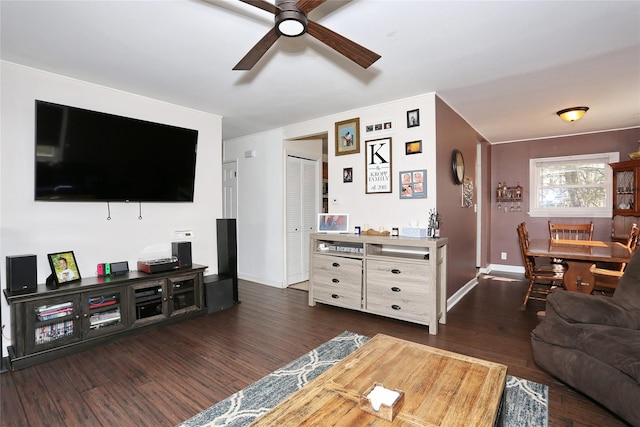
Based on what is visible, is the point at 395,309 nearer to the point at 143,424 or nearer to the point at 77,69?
the point at 143,424

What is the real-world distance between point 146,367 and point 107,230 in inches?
60.8

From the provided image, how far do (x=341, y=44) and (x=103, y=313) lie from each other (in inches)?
121

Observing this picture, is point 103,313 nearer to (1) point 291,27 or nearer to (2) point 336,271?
(2) point 336,271

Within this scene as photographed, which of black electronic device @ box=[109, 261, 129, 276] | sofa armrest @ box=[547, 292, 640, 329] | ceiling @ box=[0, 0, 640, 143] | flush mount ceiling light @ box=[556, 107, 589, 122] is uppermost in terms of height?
ceiling @ box=[0, 0, 640, 143]

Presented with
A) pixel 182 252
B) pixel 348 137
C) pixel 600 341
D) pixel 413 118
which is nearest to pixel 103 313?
pixel 182 252

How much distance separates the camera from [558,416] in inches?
70.9

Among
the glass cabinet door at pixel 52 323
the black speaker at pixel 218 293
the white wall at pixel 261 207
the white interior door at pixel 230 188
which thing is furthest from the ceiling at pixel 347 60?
the black speaker at pixel 218 293

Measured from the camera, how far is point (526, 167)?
18.9 ft

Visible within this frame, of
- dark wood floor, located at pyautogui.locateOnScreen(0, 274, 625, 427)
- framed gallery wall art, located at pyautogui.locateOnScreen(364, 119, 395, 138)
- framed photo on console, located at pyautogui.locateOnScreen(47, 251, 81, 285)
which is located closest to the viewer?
dark wood floor, located at pyautogui.locateOnScreen(0, 274, 625, 427)

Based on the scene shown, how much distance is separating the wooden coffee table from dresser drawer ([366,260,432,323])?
4.39 feet

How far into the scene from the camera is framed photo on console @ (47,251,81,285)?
8.91 feet

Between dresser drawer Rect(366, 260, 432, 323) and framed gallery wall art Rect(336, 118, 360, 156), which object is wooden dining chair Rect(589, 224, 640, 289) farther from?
framed gallery wall art Rect(336, 118, 360, 156)

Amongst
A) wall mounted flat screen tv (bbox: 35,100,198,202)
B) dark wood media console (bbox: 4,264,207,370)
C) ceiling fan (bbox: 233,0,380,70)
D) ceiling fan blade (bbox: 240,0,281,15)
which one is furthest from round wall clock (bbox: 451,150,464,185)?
dark wood media console (bbox: 4,264,207,370)

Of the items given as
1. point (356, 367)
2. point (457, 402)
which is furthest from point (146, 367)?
point (457, 402)
